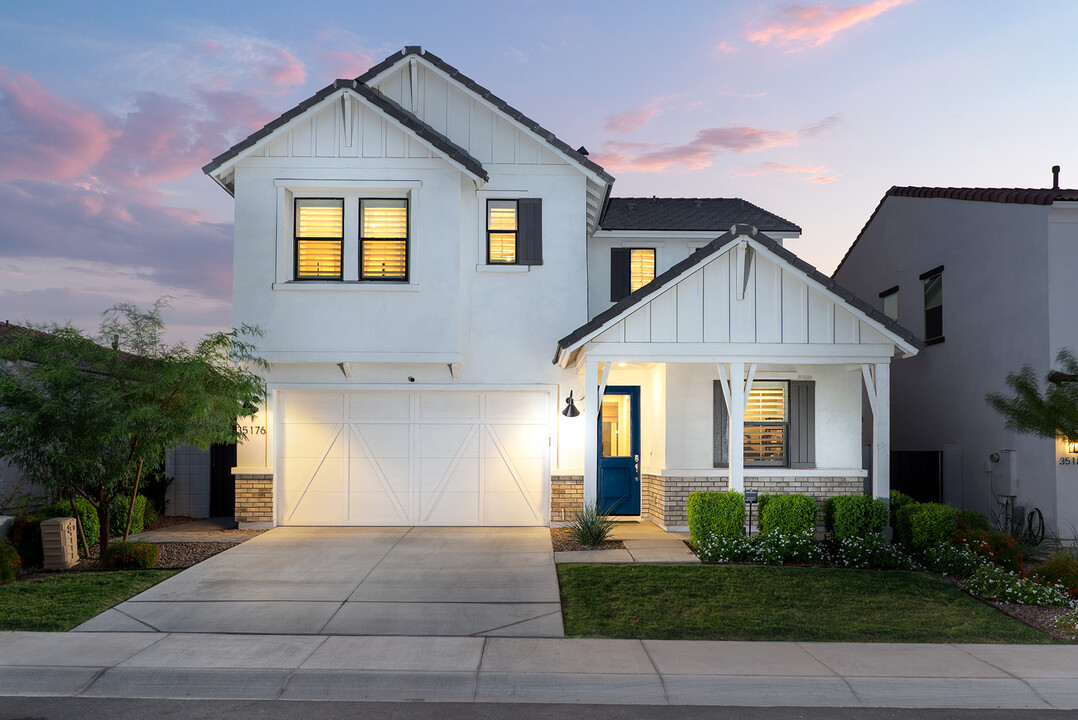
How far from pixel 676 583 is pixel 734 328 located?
4.47 metres

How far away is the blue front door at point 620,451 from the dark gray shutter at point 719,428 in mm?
1714

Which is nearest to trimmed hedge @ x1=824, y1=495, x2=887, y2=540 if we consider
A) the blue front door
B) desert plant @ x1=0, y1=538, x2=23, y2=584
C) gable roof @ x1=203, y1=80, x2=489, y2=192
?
the blue front door

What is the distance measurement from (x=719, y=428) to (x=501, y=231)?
5.20m

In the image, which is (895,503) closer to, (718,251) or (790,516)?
(790,516)

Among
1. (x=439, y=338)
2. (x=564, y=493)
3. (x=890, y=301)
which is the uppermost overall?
(x=890, y=301)

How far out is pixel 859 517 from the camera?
12.8 metres

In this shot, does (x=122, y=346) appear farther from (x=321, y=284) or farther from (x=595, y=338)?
(x=595, y=338)

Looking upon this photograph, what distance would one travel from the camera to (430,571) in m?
11.4

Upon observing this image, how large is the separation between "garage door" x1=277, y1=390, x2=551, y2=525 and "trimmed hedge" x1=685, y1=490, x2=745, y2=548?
3.61 meters

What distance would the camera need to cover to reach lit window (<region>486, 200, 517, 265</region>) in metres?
15.6

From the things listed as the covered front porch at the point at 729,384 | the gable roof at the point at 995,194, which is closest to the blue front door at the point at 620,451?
the covered front porch at the point at 729,384

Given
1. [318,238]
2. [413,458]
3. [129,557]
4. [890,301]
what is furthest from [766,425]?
[129,557]

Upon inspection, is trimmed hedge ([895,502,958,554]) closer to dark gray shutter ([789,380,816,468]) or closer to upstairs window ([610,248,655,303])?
dark gray shutter ([789,380,816,468])

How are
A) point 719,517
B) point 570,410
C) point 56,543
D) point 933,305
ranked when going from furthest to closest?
point 933,305 < point 570,410 < point 719,517 < point 56,543
